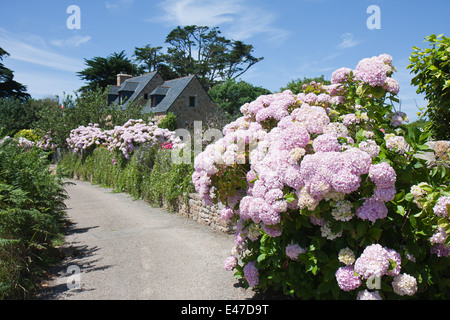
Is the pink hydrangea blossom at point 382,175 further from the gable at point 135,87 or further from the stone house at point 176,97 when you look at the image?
the gable at point 135,87

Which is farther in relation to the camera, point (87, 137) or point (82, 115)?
point (82, 115)

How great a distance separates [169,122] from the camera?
31.8m

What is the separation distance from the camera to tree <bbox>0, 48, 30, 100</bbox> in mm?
42906

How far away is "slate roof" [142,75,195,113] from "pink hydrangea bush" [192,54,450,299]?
31.4 meters

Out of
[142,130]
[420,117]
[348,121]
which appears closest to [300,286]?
[348,121]

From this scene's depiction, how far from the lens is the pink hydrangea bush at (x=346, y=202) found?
2861 mm

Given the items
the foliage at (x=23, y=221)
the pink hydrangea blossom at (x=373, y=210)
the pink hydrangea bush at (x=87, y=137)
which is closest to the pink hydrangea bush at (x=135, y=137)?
the pink hydrangea bush at (x=87, y=137)

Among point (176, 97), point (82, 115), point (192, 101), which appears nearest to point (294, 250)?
point (82, 115)

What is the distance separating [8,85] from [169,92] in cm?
2265

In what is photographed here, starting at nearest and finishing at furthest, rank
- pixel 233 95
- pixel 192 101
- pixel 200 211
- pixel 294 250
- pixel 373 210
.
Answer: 1. pixel 373 210
2. pixel 294 250
3. pixel 200 211
4. pixel 192 101
5. pixel 233 95

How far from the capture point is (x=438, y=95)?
471 centimetres

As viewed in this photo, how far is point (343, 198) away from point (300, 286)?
1.20 m

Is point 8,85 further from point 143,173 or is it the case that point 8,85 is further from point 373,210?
point 373,210
